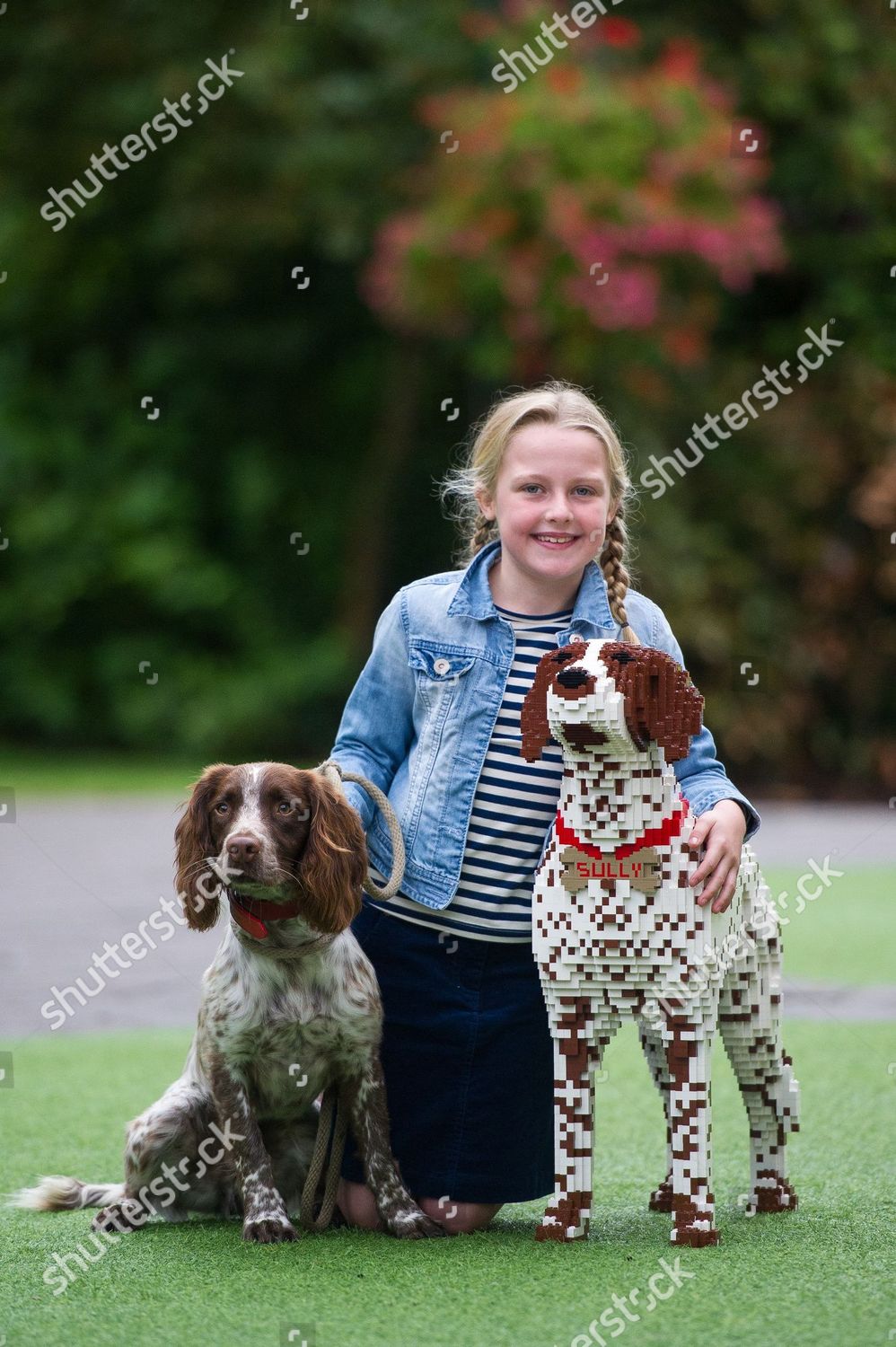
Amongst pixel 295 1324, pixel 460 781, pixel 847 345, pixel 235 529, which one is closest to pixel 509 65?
pixel 847 345

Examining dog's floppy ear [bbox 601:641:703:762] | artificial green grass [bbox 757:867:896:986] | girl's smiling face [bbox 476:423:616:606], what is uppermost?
girl's smiling face [bbox 476:423:616:606]

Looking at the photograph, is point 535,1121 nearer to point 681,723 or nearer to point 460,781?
point 460,781

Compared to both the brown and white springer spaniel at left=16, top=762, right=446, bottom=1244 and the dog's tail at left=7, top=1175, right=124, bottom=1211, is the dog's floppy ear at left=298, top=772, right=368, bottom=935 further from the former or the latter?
the dog's tail at left=7, top=1175, right=124, bottom=1211

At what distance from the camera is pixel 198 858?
340 cm

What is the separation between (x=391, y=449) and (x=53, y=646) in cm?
382

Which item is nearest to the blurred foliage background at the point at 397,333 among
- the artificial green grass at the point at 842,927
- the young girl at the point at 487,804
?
the artificial green grass at the point at 842,927

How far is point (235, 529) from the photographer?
16.0 metres

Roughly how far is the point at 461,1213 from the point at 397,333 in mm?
12783

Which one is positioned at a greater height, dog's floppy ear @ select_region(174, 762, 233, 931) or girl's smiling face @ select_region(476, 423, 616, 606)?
girl's smiling face @ select_region(476, 423, 616, 606)

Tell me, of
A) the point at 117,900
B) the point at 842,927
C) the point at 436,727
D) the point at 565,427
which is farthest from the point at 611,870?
the point at 117,900

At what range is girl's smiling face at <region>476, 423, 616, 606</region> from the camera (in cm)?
360

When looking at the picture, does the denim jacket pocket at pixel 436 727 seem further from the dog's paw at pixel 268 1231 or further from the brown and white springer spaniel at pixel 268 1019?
the dog's paw at pixel 268 1231

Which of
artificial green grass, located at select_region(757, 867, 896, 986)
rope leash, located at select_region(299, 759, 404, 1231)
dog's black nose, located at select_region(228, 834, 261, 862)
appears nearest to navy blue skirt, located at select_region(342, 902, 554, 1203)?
rope leash, located at select_region(299, 759, 404, 1231)

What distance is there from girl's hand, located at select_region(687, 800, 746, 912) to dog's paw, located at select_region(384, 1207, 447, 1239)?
101 centimetres
